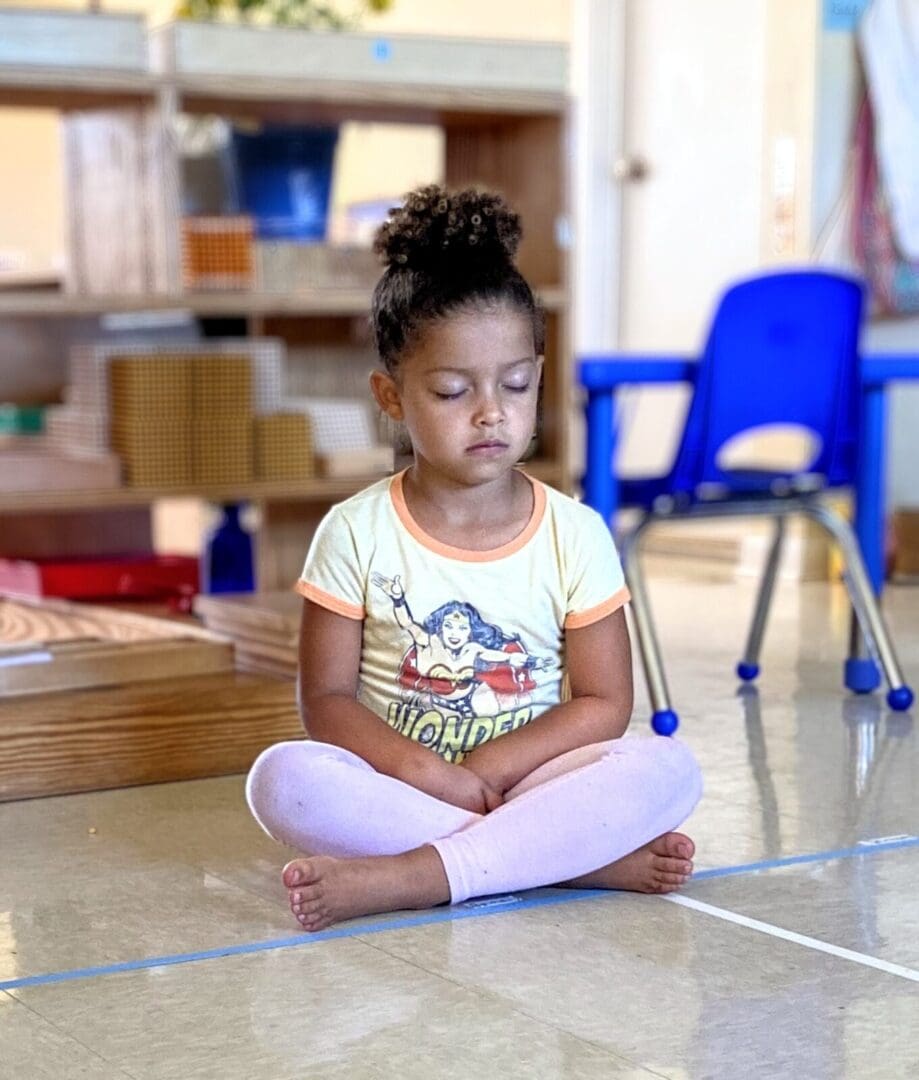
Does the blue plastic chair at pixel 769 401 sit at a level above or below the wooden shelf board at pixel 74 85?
below

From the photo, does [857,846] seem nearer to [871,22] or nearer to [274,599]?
[274,599]

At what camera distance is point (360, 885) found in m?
1.68

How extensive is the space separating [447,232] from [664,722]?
3.22 feet

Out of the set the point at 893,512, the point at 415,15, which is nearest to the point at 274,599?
the point at 893,512

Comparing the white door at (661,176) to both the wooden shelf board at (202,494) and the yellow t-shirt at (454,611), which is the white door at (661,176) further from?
the yellow t-shirt at (454,611)

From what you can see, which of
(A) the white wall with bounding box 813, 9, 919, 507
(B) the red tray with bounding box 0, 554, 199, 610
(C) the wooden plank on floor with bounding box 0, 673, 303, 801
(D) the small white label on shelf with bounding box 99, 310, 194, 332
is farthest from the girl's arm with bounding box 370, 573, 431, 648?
(A) the white wall with bounding box 813, 9, 919, 507

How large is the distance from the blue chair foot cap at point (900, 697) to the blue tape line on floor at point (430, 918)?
0.82 metres

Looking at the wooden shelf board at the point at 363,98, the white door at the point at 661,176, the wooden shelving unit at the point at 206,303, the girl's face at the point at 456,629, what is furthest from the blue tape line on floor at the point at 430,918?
the white door at the point at 661,176

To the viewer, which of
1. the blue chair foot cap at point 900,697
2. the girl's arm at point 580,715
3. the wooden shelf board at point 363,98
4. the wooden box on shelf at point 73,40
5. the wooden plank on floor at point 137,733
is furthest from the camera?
the wooden shelf board at point 363,98

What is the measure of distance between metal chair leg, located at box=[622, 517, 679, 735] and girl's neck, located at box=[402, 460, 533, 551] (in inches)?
26.5

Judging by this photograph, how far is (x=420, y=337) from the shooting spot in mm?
1843

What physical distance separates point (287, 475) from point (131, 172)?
2.11 feet

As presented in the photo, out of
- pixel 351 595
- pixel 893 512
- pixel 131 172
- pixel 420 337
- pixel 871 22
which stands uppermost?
pixel 871 22

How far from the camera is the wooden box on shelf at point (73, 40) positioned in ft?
10.5
